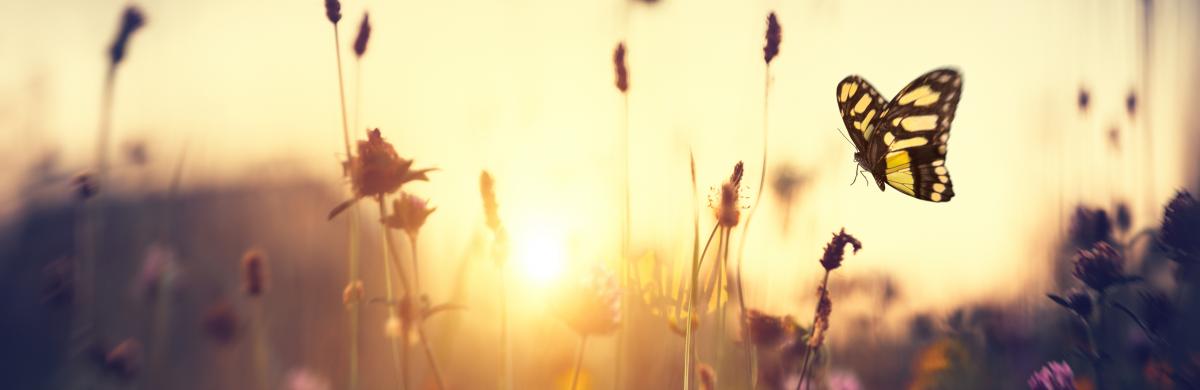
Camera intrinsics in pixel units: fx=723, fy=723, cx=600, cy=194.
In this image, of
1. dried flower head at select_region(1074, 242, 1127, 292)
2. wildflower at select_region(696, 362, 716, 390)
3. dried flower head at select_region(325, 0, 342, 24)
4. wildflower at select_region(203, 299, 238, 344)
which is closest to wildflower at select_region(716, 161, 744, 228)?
wildflower at select_region(696, 362, 716, 390)

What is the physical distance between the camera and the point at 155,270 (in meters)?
1.98

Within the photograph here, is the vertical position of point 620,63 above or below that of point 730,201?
above

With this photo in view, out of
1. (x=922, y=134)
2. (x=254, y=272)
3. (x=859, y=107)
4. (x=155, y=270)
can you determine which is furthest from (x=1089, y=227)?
(x=155, y=270)

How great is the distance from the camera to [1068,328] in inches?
65.4

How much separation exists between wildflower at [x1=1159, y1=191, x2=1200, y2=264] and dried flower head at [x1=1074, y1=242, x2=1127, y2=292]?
0.10 m

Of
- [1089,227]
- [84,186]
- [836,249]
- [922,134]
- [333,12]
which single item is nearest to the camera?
[836,249]

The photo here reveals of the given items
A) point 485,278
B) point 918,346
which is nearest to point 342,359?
point 485,278

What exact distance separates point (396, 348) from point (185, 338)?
3.57 meters

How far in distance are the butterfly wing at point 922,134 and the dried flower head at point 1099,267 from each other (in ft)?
1.39

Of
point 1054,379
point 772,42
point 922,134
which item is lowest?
point 1054,379

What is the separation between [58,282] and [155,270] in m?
0.23

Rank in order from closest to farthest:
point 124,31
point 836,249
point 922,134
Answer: point 836,249 → point 922,134 → point 124,31

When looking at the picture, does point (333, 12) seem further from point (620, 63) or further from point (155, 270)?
point (155, 270)

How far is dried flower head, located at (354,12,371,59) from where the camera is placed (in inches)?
54.4
